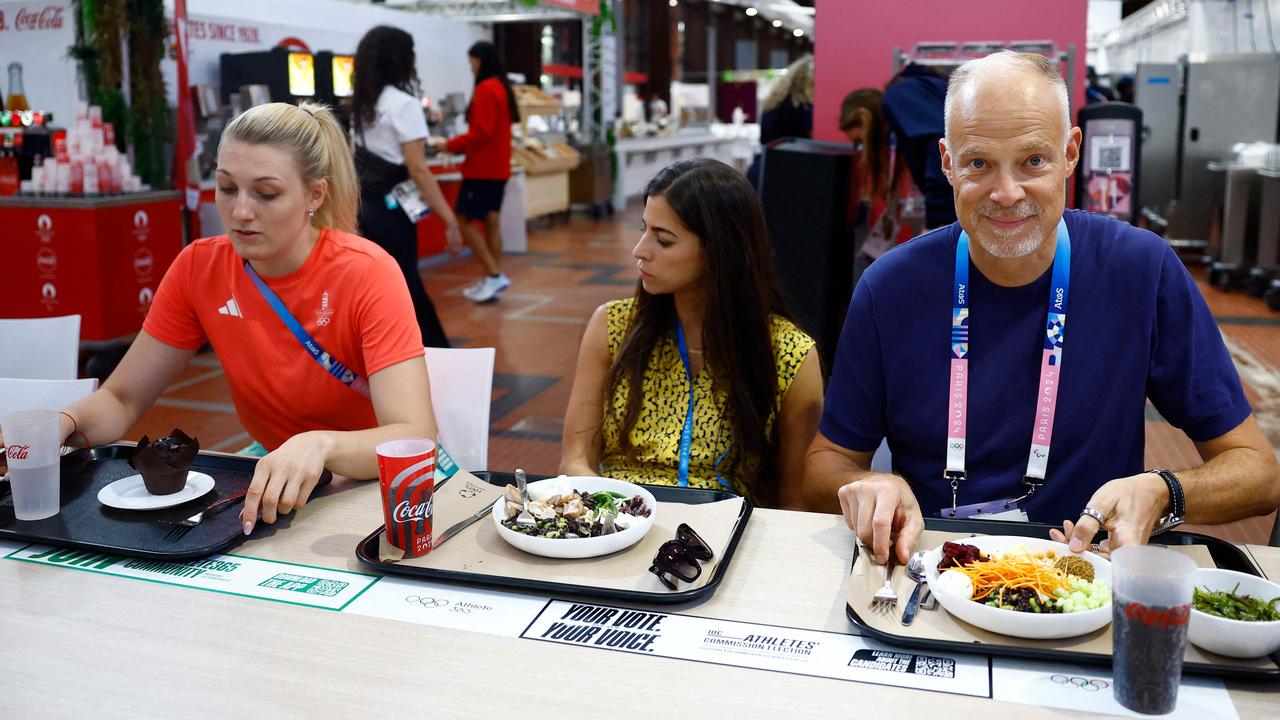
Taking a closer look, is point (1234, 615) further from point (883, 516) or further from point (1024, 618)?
point (883, 516)

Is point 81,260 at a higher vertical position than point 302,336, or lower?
lower

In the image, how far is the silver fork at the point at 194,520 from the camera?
1566 mm

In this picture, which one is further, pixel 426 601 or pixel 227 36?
pixel 227 36

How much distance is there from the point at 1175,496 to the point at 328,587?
122 cm

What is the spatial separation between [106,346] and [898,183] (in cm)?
411

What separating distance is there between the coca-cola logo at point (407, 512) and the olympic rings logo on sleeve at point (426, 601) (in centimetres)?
11

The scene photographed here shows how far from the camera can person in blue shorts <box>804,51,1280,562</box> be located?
1.72 m

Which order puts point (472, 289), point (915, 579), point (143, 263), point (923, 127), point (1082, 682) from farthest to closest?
point (472, 289) < point (143, 263) < point (923, 127) < point (915, 579) < point (1082, 682)

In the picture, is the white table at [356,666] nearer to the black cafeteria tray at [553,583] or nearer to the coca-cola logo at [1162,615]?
the black cafeteria tray at [553,583]

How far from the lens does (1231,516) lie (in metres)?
1.66

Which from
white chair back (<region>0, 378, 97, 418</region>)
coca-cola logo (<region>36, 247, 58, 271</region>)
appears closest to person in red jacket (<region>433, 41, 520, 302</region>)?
coca-cola logo (<region>36, 247, 58, 271</region>)

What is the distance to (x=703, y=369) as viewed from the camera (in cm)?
217

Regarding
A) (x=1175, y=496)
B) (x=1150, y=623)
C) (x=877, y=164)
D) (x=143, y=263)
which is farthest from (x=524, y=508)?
(x=143, y=263)

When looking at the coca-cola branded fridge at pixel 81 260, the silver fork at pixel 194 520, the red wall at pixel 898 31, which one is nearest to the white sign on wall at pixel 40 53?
the coca-cola branded fridge at pixel 81 260
